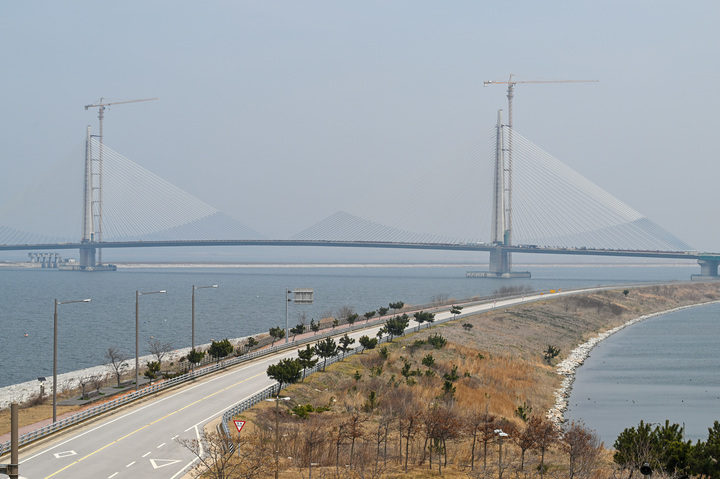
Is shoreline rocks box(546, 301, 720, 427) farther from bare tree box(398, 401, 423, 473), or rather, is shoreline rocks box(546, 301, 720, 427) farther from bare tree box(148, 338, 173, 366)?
bare tree box(148, 338, 173, 366)

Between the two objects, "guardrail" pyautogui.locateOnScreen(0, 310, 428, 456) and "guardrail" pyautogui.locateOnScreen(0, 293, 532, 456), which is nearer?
"guardrail" pyautogui.locateOnScreen(0, 310, 428, 456)

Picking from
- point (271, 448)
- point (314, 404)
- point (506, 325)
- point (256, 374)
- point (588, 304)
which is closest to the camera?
point (271, 448)

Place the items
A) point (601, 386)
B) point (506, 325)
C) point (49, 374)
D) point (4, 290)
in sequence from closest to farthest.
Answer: point (601, 386) < point (49, 374) < point (506, 325) < point (4, 290)

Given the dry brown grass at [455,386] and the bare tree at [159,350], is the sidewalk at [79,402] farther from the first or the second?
the bare tree at [159,350]

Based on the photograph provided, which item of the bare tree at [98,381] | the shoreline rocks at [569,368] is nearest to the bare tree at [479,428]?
the shoreline rocks at [569,368]

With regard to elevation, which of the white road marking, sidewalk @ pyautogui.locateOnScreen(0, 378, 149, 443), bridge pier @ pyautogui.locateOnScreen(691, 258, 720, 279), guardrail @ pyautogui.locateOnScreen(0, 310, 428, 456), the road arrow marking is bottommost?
sidewalk @ pyautogui.locateOnScreen(0, 378, 149, 443)

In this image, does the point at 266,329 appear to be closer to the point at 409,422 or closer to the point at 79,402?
the point at 79,402

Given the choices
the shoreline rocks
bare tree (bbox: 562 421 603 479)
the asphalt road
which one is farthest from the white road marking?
the shoreline rocks

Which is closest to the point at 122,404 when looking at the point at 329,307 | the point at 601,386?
the point at 601,386

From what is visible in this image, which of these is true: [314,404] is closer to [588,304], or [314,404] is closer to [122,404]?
[122,404]
